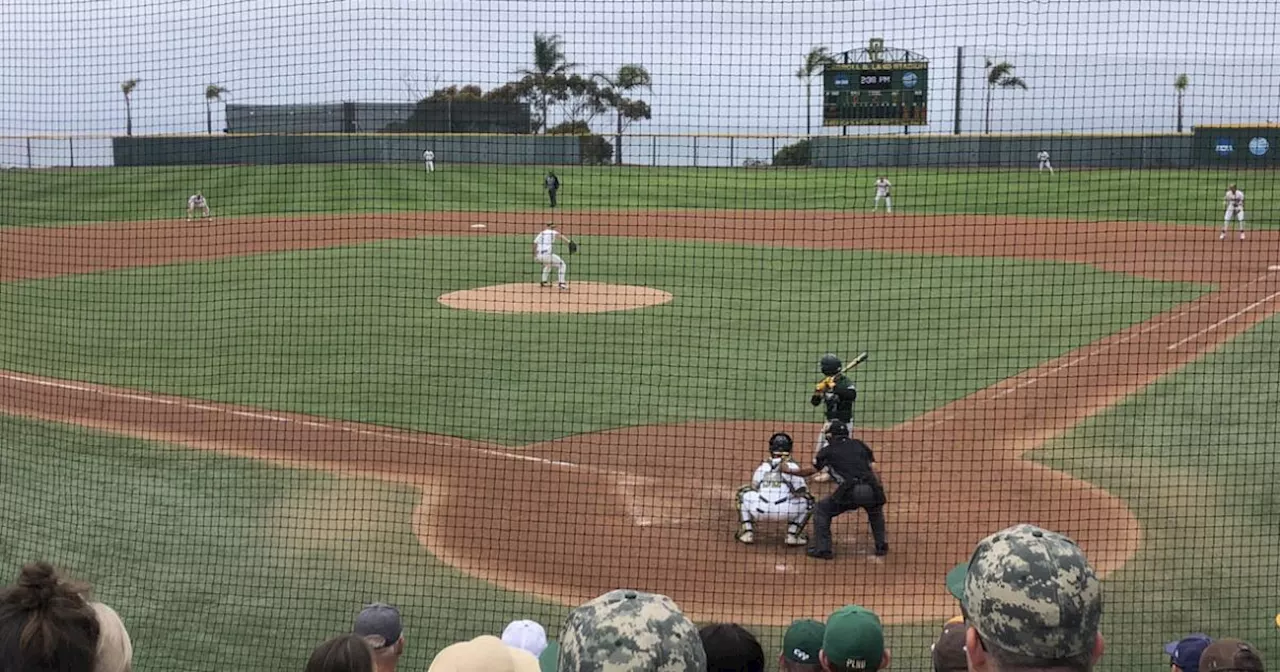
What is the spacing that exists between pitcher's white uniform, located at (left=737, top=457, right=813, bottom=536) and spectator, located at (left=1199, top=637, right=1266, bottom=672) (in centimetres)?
507

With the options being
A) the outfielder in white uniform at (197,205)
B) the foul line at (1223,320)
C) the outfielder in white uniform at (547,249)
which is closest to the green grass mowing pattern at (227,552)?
the outfielder in white uniform at (547,249)

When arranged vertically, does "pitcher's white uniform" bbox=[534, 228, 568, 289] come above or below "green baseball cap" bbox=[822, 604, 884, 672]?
above

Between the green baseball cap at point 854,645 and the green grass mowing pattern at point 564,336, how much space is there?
832 centimetres

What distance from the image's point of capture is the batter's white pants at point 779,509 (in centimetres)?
885

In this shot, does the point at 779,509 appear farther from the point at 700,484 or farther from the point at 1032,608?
the point at 1032,608

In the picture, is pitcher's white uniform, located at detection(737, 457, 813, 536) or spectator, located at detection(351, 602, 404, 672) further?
pitcher's white uniform, located at detection(737, 457, 813, 536)

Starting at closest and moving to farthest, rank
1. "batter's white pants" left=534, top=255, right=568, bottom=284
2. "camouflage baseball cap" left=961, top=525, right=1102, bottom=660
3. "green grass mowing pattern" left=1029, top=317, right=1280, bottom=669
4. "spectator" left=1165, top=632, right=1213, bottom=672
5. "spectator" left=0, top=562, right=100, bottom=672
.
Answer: "spectator" left=0, top=562, right=100, bottom=672
"camouflage baseball cap" left=961, top=525, right=1102, bottom=660
"spectator" left=1165, top=632, right=1213, bottom=672
"green grass mowing pattern" left=1029, top=317, right=1280, bottom=669
"batter's white pants" left=534, top=255, right=568, bottom=284

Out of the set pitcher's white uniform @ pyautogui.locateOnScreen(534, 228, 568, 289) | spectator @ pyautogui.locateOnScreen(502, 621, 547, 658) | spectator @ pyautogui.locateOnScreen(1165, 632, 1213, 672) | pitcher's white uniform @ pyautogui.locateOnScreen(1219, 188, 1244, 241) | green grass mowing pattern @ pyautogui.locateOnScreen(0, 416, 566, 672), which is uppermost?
pitcher's white uniform @ pyautogui.locateOnScreen(1219, 188, 1244, 241)

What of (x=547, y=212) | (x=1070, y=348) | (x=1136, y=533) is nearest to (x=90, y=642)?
(x=1136, y=533)

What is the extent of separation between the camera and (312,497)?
1018 cm

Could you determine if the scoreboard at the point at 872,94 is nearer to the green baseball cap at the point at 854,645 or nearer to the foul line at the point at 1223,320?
the foul line at the point at 1223,320

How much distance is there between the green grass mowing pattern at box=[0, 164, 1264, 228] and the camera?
3734 cm

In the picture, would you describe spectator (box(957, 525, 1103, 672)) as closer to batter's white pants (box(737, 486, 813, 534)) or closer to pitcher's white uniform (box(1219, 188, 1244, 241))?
batter's white pants (box(737, 486, 813, 534))

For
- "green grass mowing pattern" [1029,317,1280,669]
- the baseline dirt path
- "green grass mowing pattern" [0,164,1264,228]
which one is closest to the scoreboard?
"green grass mowing pattern" [0,164,1264,228]
